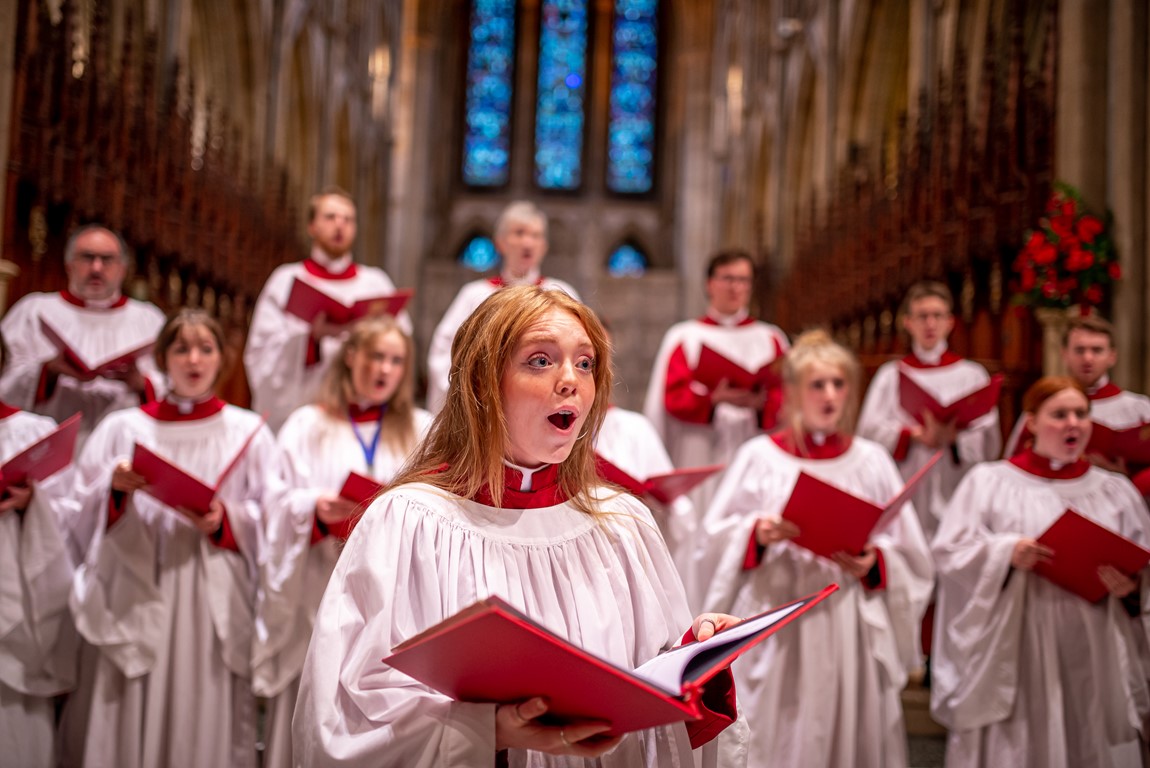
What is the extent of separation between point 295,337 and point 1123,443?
12.5ft

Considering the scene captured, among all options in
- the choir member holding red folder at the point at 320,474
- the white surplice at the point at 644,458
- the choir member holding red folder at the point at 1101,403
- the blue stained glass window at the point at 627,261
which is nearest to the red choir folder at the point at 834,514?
the white surplice at the point at 644,458

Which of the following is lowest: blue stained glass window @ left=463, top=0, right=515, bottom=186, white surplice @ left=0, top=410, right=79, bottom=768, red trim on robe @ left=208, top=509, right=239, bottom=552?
white surplice @ left=0, top=410, right=79, bottom=768

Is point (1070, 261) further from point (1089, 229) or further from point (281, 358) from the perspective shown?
point (281, 358)

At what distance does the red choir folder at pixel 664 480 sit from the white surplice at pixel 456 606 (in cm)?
156

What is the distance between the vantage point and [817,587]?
157 inches

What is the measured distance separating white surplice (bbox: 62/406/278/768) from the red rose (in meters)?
4.36

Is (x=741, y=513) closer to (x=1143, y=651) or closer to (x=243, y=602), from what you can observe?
(x=1143, y=651)

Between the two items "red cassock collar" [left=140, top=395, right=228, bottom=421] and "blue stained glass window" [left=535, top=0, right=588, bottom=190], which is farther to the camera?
"blue stained glass window" [left=535, top=0, right=588, bottom=190]

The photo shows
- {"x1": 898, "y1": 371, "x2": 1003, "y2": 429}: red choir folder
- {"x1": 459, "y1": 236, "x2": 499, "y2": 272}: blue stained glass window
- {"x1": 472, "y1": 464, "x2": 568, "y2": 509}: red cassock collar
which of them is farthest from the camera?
{"x1": 459, "y1": 236, "x2": 499, "y2": 272}: blue stained glass window

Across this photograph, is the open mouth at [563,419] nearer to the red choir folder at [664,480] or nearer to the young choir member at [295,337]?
the red choir folder at [664,480]

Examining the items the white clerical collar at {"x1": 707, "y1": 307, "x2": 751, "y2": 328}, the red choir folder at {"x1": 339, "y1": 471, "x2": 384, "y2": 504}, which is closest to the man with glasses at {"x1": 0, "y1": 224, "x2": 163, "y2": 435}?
the red choir folder at {"x1": 339, "y1": 471, "x2": 384, "y2": 504}

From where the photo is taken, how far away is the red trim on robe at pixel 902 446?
18.8 feet

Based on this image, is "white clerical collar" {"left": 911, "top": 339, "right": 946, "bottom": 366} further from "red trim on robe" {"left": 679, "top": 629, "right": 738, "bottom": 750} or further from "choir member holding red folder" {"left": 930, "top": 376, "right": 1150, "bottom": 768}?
"red trim on robe" {"left": 679, "top": 629, "right": 738, "bottom": 750}

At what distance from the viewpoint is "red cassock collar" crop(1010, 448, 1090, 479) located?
4012mm
